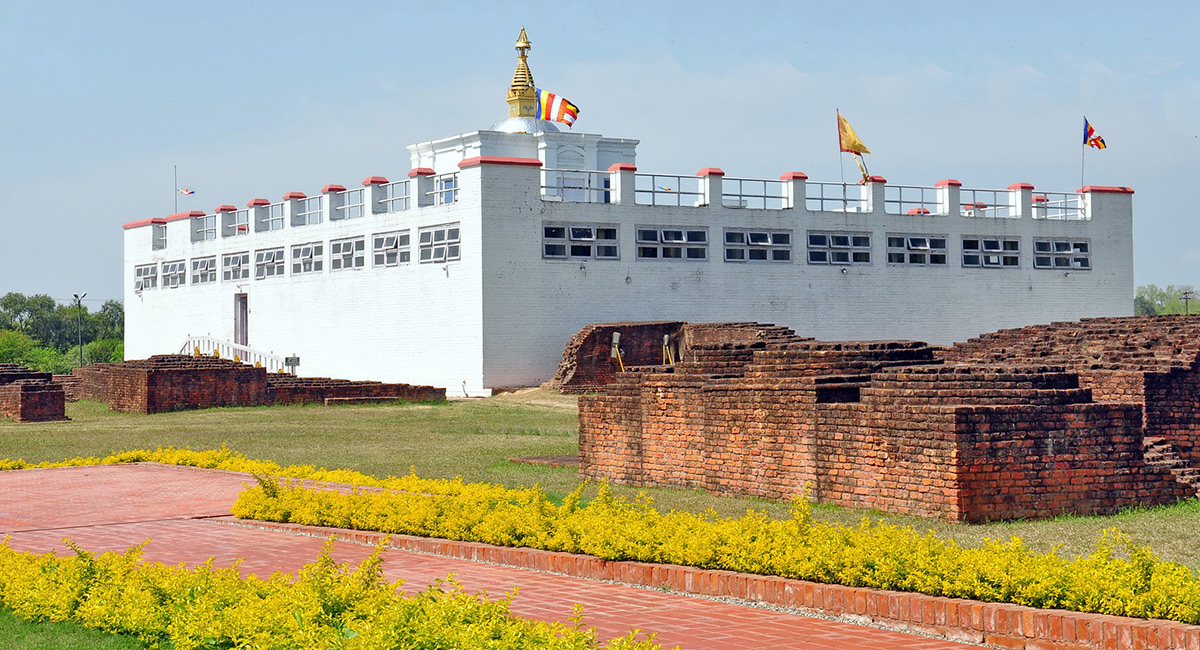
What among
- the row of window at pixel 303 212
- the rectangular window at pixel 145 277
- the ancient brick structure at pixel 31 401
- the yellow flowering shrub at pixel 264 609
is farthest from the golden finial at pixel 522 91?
the yellow flowering shrub at pixel 264 609

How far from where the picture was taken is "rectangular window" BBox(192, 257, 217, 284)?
47.8m

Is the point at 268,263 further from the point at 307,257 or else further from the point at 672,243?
the point at 672,243

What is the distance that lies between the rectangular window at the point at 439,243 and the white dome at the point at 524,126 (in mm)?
9719

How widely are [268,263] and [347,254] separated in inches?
195

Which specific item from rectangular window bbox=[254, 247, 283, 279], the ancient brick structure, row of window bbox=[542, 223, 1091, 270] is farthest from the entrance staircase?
rectangular window bbox=[254, 247, 283, 279]

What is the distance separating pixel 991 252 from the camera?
1689 inches

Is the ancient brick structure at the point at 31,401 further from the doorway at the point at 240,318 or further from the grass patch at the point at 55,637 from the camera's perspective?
the grass patch at the point at 55,637

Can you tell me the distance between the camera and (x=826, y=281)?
132 ft

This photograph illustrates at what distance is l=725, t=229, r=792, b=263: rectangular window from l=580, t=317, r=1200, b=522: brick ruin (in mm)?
23504

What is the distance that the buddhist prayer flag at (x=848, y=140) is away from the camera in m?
43.7

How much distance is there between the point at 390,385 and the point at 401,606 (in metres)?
26.2

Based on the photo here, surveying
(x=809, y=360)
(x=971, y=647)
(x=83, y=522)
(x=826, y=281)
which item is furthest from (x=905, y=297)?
(x=971, y=647)

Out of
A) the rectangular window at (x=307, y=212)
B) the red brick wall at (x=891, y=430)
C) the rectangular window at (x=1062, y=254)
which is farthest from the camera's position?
the rectangular window at (x=1062, y=254)

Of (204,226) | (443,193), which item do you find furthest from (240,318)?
(443,193)
